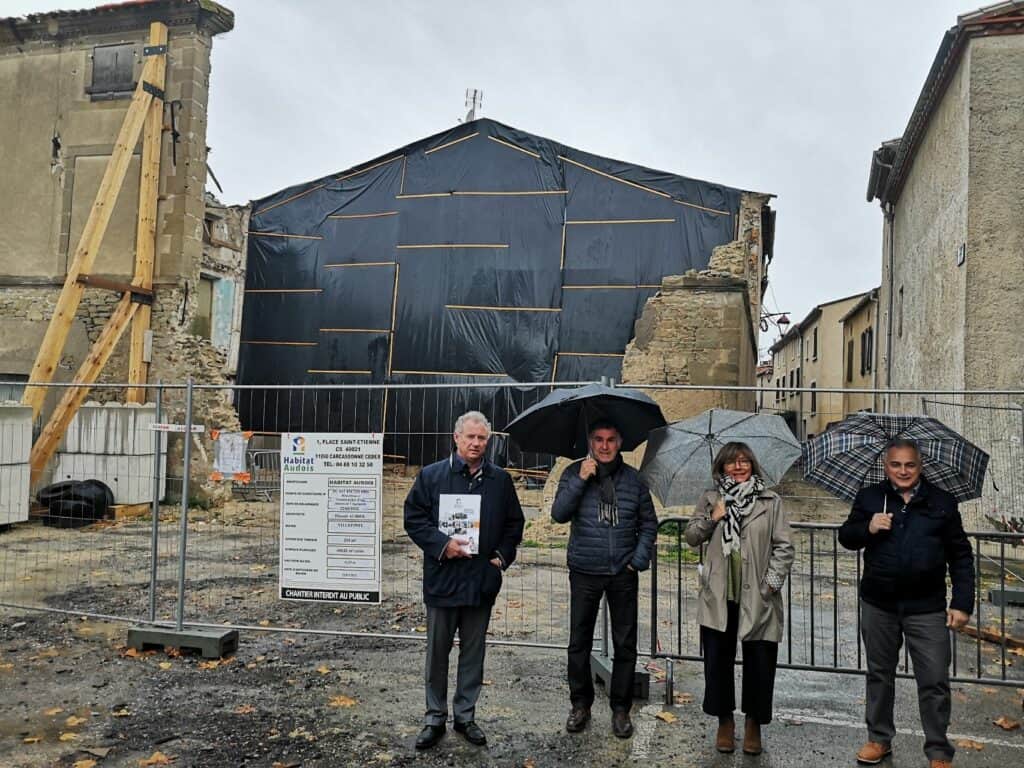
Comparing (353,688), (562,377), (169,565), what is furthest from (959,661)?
(562,377)

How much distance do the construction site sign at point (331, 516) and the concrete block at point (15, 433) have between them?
32.0ft

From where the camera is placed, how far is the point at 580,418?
5.12 m

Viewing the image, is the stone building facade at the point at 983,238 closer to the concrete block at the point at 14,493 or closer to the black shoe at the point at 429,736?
the black shoe at the point at 429,736

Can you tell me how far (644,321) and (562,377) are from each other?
8.80 ft

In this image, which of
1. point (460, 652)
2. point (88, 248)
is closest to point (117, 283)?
point (88, 248)

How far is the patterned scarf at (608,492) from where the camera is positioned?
15.7 feet

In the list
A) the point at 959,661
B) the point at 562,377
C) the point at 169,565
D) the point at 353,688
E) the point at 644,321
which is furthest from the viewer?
the point at 562,377

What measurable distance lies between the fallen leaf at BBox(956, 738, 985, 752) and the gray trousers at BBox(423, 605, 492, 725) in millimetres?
2818

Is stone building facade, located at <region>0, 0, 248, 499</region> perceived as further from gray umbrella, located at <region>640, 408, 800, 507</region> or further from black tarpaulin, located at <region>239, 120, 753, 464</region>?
gray umbrella, located at <region>640, 408, 800, 507</region>

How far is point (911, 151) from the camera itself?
637 inches

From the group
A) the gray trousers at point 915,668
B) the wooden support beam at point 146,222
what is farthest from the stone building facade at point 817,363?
the gray trousers at point 915,668

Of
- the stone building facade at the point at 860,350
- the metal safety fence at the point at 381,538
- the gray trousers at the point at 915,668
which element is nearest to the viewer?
the gray trousers at the point at 915,668

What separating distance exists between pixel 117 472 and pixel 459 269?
8.44 m

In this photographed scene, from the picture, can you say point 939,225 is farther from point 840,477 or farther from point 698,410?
point 840,477
